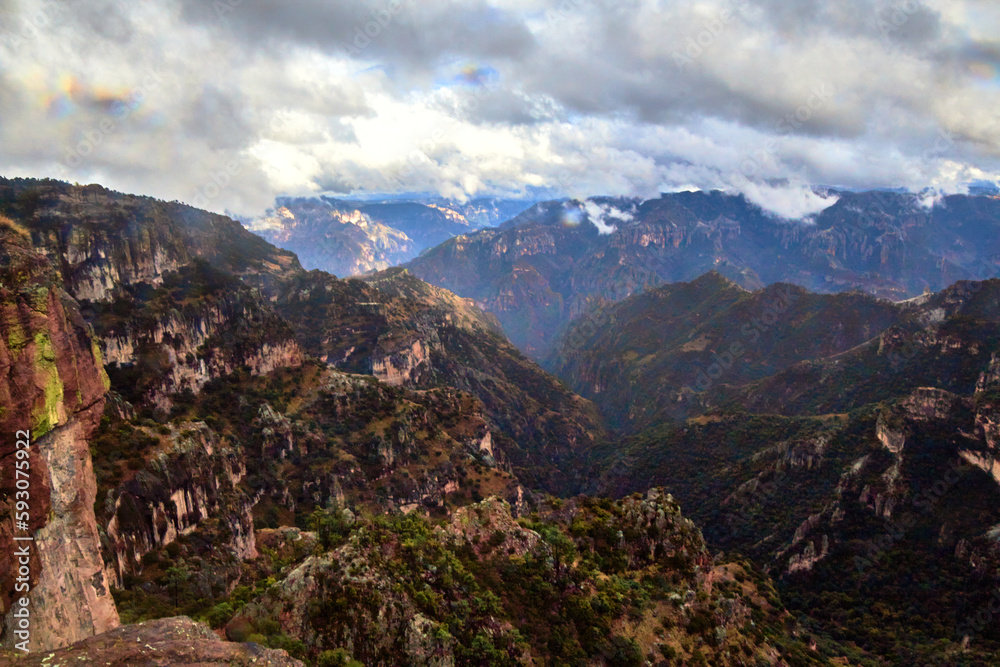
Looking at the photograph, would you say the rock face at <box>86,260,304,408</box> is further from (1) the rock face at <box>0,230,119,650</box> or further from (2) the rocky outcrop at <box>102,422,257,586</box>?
(1) the rock face at <box>0,230,119,650</box>

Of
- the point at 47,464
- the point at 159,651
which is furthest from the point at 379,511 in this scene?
the point at 159,651

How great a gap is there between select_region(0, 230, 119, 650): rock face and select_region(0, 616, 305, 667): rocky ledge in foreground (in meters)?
5.65

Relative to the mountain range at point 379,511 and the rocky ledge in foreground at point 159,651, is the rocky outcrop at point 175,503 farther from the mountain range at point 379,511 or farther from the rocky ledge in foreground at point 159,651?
the rocky ledge in foreground at point 159,651

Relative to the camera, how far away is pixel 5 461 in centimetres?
2403

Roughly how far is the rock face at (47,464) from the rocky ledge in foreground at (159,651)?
18.5ft

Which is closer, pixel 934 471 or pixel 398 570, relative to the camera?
pixel 398 570

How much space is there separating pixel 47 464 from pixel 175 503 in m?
43.5

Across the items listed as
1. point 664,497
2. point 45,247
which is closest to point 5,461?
point 664,497

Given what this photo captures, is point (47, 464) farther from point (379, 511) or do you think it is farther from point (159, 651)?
point (379, 511)

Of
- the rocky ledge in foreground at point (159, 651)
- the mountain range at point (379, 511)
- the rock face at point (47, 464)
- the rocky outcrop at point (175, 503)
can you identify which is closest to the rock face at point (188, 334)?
the mountain range at point (379, 511)

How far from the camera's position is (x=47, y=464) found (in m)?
27.5

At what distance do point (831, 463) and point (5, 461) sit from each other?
521 ft

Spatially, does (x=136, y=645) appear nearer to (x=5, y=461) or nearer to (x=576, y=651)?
(x=5, y=461)

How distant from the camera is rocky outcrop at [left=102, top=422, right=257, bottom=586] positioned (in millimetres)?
54719
